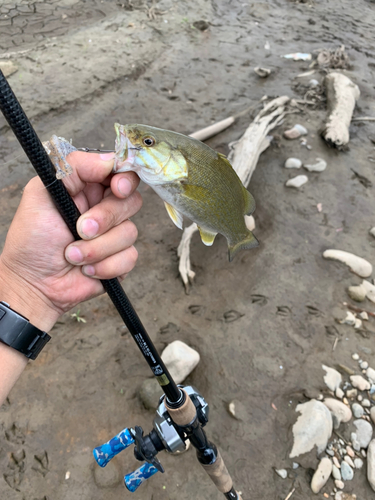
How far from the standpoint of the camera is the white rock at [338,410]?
280cm

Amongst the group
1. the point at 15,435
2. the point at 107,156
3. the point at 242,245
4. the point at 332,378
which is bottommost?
the point at 332,378

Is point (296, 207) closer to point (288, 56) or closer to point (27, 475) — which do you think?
point (27, 475)

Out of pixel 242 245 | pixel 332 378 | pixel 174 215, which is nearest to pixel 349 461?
pixel 332 378

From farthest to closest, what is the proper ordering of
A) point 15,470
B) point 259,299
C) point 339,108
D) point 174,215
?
point 339,108
point 259,299
point 15,470
point 174,215

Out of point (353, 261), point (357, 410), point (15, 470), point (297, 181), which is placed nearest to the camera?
Answer: point (15, 470)

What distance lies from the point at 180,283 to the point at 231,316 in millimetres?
744

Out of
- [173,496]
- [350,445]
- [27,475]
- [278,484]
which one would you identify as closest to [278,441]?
[278,484]

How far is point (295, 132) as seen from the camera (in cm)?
544

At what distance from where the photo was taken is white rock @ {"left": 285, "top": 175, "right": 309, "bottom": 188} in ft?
15.8

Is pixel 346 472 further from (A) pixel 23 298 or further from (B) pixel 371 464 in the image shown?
(A) pixel 23 298

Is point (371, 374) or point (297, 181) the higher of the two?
point (297, 181)

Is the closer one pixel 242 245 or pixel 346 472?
pixel 242 245

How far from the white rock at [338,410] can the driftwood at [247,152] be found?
1841mm

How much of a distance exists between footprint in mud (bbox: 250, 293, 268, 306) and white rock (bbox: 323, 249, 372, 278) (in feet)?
3.37
